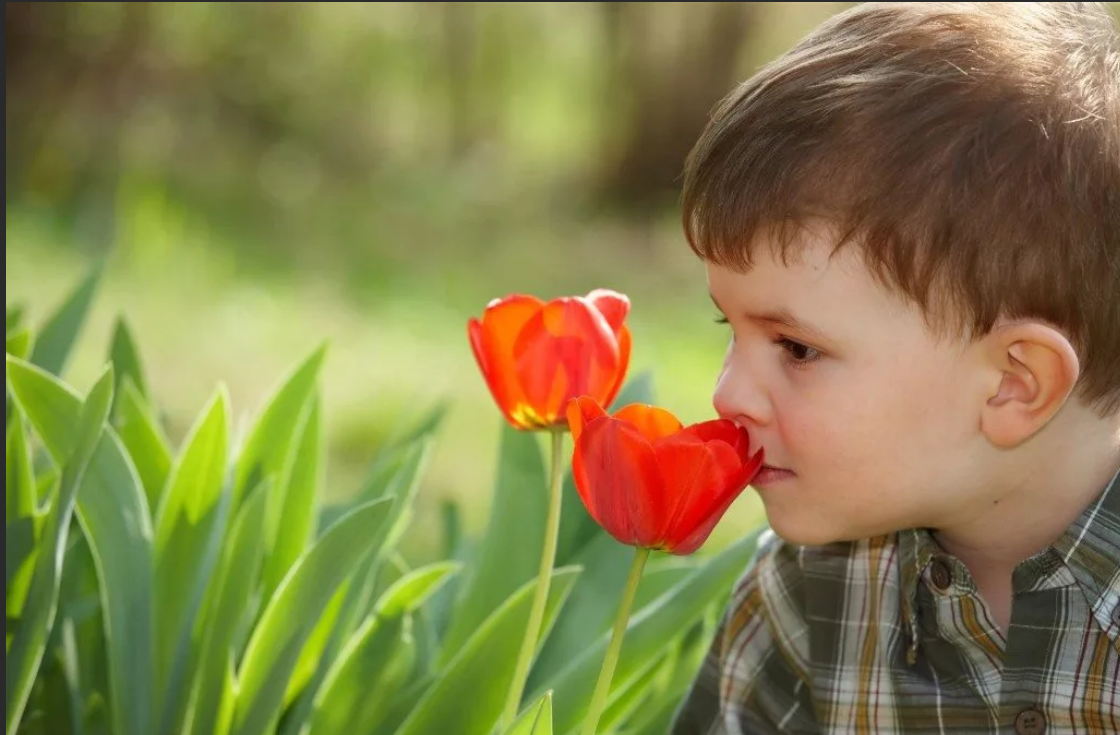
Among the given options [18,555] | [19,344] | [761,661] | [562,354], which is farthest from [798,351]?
[19,344]

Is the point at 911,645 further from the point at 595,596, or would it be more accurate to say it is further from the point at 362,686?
the point at 362,686

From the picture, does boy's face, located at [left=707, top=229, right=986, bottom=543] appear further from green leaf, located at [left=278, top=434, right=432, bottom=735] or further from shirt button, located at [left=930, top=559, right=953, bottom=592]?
green leaf, located at [left=278, top=434, right=432, bottom=735]

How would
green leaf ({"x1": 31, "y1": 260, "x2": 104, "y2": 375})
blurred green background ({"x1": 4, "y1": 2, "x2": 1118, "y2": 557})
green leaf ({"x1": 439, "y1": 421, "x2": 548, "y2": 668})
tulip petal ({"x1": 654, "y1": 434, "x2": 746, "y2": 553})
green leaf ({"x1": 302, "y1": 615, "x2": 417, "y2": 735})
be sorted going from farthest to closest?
blurred green background ({"x1": 4, "y1": 2, "x2": 1118, "y2": 557})
green leaf ({"x1": 31, "y1": 260, "x2": 104, "y2": 375})
green leaf ({"x1": 439, "y1": 421, "x2": 548, "y2": 668})
green leaf ({"x1": 302, "y1": 615, "x2": 417, "y2": 735})
tulip petal ({"x1": 654, "y1": 434, "x2": 746, "y2": 553})

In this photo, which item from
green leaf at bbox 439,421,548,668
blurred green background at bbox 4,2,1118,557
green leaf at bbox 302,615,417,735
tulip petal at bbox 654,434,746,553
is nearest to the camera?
tulip petal at bbox 654,434,746,553

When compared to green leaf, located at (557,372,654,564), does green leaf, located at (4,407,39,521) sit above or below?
above

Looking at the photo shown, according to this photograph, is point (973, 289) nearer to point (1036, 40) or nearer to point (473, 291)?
point (1036, 40)

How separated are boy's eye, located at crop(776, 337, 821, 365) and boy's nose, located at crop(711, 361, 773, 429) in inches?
1.5

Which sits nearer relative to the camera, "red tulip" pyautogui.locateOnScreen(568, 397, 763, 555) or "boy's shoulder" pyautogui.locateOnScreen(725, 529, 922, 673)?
"red tulip" pyautogui.locateOnScreen(568, 397, 763, 555)

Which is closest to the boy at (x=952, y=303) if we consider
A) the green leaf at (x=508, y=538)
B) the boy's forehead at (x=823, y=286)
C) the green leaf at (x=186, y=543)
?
the boy's forehead at (x=823, y=286)

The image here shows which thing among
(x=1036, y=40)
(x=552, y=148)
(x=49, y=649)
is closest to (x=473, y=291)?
(x=552, y=148)

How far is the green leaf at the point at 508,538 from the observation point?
1.70m

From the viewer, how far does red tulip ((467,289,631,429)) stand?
1.24 metres

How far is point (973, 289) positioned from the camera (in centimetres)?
127

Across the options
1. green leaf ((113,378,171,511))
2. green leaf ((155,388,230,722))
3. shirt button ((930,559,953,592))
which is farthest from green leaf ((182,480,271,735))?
shirt button ((930,559,953,592))
